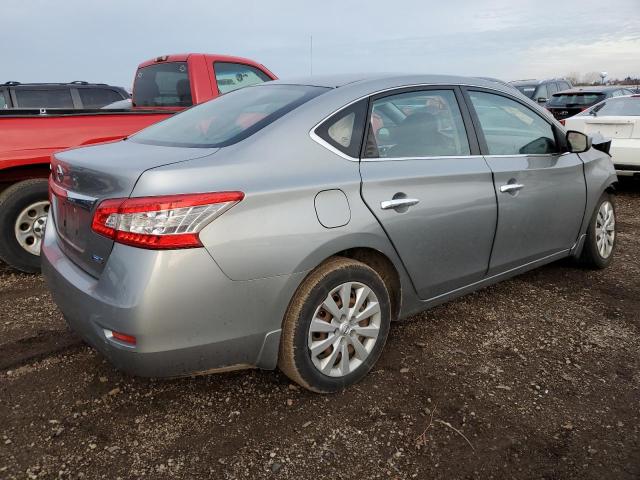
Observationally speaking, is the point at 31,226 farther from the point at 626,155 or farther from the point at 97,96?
the point at 626,155

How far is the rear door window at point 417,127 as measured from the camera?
8.96ft

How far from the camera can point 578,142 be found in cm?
376

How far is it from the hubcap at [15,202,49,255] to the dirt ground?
111 centimetres

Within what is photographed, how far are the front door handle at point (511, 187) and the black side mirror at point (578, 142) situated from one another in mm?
747

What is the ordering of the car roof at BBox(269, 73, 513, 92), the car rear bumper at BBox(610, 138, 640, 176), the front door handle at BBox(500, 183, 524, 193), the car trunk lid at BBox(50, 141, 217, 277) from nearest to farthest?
the car trunk lid at BBox(50, 141, 217, 277), the car roof at BBox(269, 73, 513, 92), the front door handle at BBox(500, 183, 524, 193), the car rear bumper at BBox(610, 138, 640, 176)

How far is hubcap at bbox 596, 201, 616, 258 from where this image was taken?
4.29 m

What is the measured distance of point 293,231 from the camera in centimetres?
226

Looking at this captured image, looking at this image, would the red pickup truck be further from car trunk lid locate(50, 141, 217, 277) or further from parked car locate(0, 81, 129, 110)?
parked car locate(0, 81, 129, 110)

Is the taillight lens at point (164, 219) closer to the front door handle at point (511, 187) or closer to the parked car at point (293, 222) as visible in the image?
the parked car at point (293, 222)

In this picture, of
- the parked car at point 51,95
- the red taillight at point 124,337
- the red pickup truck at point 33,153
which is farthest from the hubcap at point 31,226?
the parked car at point 51,95

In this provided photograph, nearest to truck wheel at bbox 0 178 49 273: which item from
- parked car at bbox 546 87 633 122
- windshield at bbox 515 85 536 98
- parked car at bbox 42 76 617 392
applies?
parked car at bbox 42 76 617 392

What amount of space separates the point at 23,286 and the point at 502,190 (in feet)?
12.1

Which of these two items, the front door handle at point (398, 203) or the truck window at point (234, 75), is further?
the truck window at point (234, 75)

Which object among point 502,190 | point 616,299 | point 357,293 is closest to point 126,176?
point 357,293
